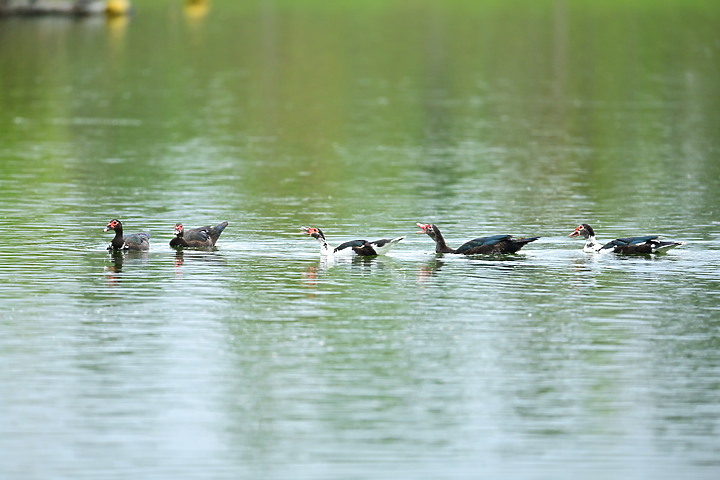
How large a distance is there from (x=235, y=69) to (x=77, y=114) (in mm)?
27964

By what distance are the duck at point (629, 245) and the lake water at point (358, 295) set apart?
0.26 m

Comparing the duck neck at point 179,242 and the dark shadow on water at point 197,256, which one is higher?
the duck neck at point 179,242

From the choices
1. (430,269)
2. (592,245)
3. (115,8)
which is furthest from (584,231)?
(115,8)

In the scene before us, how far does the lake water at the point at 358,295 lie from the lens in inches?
625

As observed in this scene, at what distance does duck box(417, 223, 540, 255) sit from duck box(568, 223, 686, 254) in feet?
3.03

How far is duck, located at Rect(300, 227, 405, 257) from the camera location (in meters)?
26.8

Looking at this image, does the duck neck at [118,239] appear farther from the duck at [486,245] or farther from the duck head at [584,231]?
the duck head at [584,231]

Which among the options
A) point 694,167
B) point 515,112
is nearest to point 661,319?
point 694,167

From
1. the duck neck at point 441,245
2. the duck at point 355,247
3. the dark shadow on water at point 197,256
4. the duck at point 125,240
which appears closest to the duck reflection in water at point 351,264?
the duck at point 355,247

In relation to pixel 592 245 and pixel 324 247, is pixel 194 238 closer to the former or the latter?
pixel 324 247

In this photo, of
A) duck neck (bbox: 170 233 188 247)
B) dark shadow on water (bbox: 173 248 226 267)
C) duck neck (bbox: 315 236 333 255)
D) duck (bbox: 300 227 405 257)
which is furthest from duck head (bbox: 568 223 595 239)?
duck neck (bbox: 170 233 188 247)

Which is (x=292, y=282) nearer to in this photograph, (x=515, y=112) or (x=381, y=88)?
(x=515, y=112)

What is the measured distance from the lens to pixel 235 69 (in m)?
84.7

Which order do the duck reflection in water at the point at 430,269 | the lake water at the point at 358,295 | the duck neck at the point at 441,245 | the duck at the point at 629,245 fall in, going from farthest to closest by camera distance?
the duck neck at the point at 441,245, the duck at the point at 629,245, the duck reflection in water at the point at 430,269, the lake water at the point at 358,295
